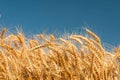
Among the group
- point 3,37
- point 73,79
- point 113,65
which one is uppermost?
point 3,37

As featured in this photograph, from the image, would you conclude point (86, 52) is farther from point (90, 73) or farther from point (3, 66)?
point (3, 66)

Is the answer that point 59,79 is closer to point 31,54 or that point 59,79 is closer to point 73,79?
point 73,79

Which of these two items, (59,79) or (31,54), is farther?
(31,54)

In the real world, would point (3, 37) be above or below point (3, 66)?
above

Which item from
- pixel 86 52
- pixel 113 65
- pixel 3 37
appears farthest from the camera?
pixel 3 37

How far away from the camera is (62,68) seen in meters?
2.51

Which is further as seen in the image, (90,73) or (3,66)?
(3,66)

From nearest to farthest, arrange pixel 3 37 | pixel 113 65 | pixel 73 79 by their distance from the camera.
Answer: pixel 73 79, pixel 113 65, pixel 3 37

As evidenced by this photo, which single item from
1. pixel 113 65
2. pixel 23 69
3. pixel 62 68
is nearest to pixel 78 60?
pixel 62 68

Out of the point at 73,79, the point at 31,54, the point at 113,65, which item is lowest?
the point at 73,79

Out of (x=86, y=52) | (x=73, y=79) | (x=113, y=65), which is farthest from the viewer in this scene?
(x=86, y=52)

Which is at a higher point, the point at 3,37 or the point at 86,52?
the point at 3,37

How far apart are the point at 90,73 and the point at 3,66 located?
70cm

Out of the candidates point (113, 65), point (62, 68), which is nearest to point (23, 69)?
point (62, 68)
